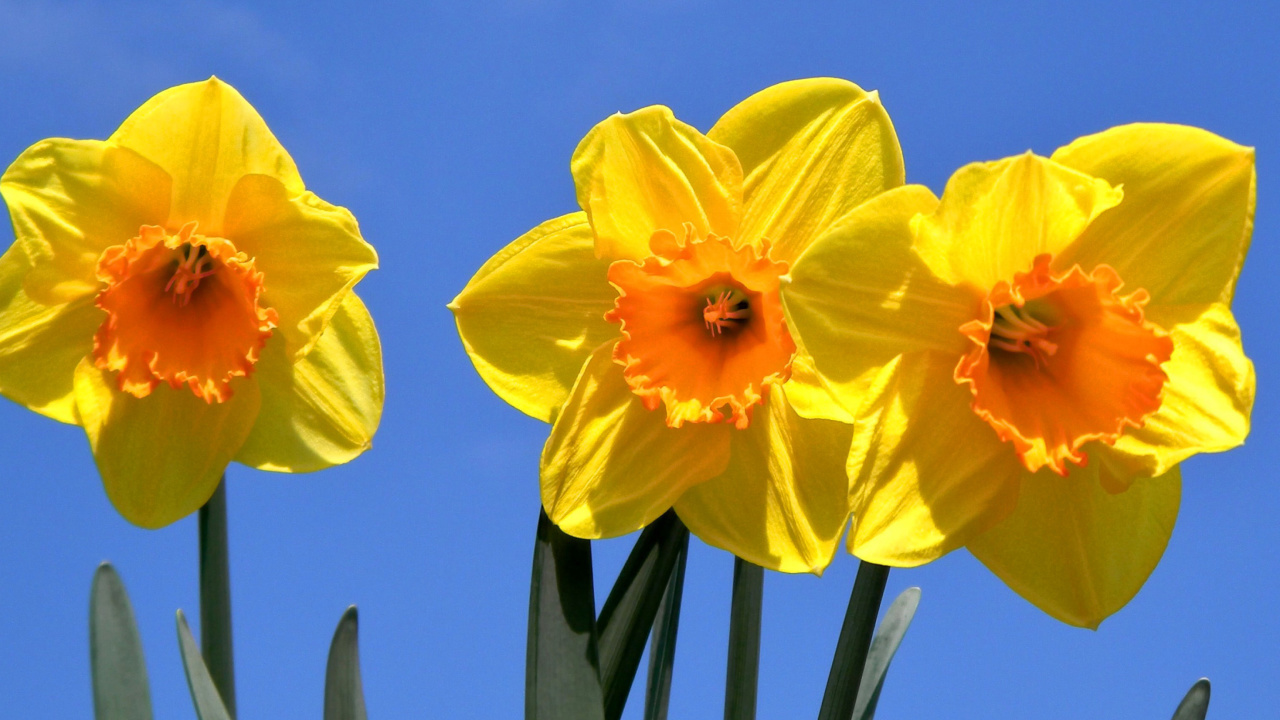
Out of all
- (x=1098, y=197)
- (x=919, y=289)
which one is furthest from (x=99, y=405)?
(x=1098, y=197)

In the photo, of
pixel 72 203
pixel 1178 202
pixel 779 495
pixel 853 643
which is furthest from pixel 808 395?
pixel 72 203

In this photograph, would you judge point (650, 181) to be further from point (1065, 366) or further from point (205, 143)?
point (205, 143)

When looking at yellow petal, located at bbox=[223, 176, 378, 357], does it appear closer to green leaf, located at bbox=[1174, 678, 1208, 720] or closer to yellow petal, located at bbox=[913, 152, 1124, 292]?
yellow petal, located at bbox=[913, 152, 1124, 292]

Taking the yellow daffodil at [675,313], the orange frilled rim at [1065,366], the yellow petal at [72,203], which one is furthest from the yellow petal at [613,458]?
the yellow petal at [72,203]

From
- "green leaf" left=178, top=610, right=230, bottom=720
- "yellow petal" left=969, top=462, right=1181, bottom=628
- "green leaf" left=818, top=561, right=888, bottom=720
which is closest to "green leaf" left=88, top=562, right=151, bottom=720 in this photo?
"green leaf" left=178, top=610, right=230, bottom=720

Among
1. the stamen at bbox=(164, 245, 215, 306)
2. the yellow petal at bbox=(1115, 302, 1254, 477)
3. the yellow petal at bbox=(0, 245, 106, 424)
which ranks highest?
the stamen at bbox=(164, 245, 215, 306)

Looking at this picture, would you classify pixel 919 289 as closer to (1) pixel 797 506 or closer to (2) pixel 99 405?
(1) pixel 797 506
